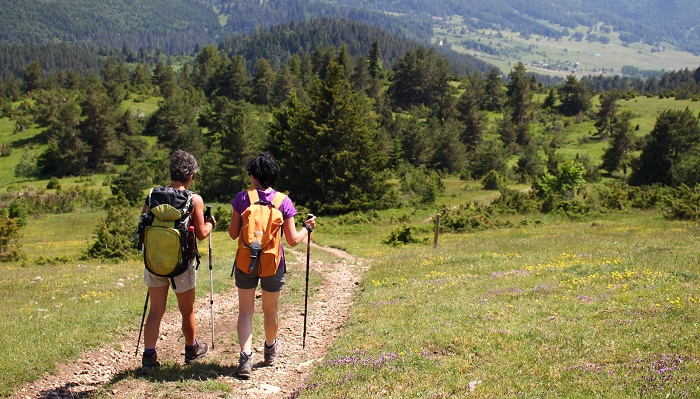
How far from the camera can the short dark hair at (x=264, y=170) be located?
7.65 m

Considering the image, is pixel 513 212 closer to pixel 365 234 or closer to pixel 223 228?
pixel 365 234

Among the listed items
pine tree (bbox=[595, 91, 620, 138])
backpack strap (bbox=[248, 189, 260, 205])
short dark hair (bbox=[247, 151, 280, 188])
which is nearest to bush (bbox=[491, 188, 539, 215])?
short dark hair (bbox=[247, 151, 280, 188])

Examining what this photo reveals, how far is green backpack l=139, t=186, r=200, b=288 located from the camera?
7.37 metres

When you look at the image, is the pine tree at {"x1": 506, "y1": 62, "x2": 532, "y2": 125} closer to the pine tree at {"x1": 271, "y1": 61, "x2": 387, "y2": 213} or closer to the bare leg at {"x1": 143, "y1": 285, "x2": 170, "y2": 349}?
the pine tree at {"x1": 271, "y1": 61, "x2": 387, "y2": 213}

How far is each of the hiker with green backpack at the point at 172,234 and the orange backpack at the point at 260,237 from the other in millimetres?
617

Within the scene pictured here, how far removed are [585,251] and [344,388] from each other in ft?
47.5

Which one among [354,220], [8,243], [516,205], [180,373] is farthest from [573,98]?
[180,373]

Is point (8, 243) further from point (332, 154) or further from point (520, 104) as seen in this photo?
point (520, 104)

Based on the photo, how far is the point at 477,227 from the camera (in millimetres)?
34094

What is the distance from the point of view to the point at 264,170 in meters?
7.69

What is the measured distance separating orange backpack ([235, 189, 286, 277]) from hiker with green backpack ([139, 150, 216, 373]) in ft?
2.02

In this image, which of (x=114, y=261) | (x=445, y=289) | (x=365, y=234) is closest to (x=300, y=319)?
(x=445, y=289)

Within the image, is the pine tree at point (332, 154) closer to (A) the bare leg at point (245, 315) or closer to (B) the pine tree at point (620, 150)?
(B) the pine tree at point (620, 150)

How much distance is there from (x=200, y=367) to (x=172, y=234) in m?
2.56
